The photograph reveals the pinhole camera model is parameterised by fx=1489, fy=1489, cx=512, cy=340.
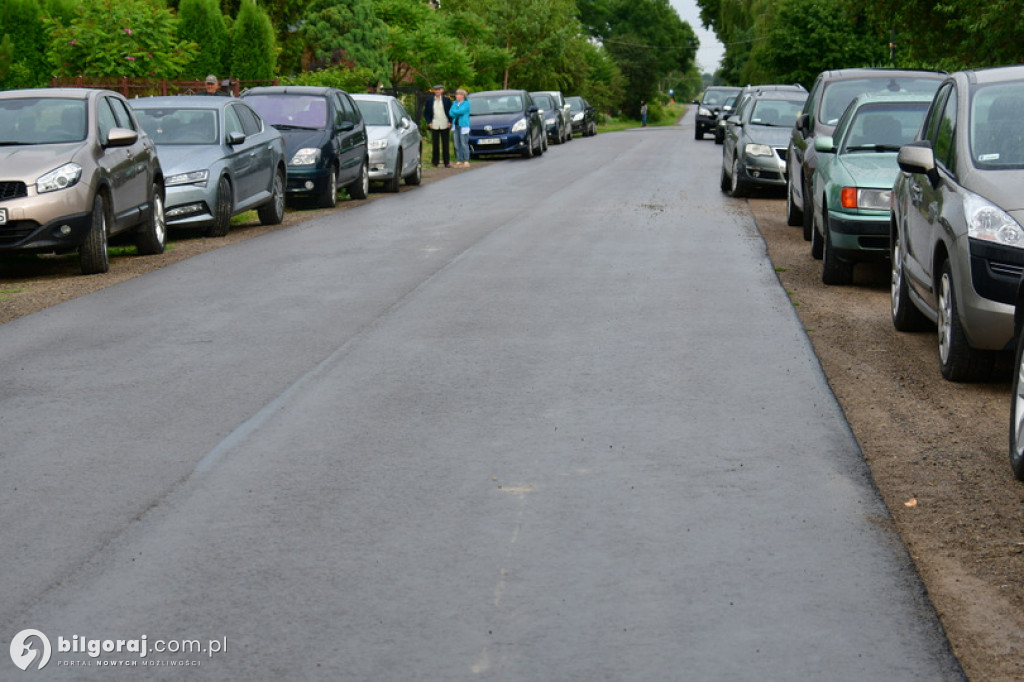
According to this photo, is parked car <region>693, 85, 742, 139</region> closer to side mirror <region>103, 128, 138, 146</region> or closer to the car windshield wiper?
the car windshield wiper

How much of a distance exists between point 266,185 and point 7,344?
9399 mm

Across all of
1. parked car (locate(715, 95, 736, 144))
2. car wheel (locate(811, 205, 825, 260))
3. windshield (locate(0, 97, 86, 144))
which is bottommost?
parked car (locate(715, 95, 736, 144))

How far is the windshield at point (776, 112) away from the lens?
24.9 meters

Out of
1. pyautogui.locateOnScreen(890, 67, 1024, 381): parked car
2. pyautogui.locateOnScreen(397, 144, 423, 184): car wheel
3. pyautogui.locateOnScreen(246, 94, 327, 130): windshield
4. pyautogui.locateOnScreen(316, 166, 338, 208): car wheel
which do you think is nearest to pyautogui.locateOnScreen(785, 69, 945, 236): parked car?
pyautogui.locateOnScreen(890, 67, 1024, 381): parked car

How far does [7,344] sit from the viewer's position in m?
10.4

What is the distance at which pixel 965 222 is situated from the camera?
840cm

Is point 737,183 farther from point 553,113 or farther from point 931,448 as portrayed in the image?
point 553,113

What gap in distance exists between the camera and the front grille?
1359 cm

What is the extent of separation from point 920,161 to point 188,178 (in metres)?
10.3

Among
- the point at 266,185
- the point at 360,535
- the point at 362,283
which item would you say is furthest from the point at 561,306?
the point at 266,185

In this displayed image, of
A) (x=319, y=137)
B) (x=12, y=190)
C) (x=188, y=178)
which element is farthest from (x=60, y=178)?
(x=319, y=137)

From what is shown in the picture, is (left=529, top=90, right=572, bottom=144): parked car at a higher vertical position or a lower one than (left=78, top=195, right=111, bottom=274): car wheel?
lower

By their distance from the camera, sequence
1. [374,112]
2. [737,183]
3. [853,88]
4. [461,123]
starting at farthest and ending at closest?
[461,123]
[374,112]
[737,183]
[853,88]

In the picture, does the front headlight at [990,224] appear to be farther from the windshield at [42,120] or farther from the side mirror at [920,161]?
the windshield at [42,120]
